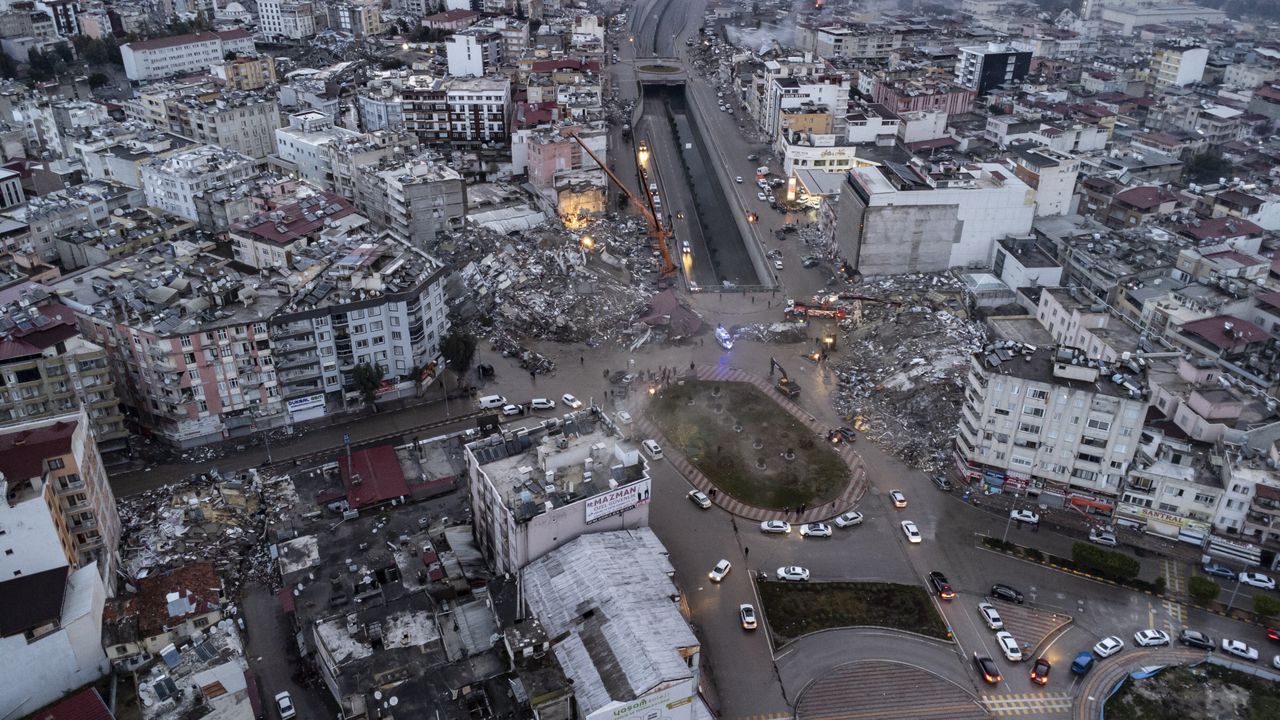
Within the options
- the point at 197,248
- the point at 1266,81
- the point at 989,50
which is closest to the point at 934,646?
the point at 197,248

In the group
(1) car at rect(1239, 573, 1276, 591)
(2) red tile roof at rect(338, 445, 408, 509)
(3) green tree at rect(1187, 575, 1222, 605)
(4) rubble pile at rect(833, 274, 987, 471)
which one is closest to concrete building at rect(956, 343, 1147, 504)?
(4) rubble pile at rect(833, 274, 987, 471)

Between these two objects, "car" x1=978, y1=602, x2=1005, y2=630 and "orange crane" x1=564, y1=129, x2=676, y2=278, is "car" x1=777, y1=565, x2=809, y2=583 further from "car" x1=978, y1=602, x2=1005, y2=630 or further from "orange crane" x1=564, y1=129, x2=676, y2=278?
"orange crane" x1=564, y1=129, x2=676, y2=278

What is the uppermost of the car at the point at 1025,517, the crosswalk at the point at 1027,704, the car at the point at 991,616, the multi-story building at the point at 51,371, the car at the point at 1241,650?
the multi-story building at the point at 51,371

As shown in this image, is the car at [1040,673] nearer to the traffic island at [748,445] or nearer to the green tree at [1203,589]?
the green tree at [1203,589]

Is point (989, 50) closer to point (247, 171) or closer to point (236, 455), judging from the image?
point (247, 171)

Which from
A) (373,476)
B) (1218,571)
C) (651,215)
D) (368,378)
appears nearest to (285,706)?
(373,476)

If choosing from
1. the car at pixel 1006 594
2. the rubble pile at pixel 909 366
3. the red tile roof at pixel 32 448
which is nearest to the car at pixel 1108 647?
the car at pixel 1006 594

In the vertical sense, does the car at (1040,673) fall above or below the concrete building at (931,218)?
below

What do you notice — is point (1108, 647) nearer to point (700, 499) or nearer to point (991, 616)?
point (991, 616)
